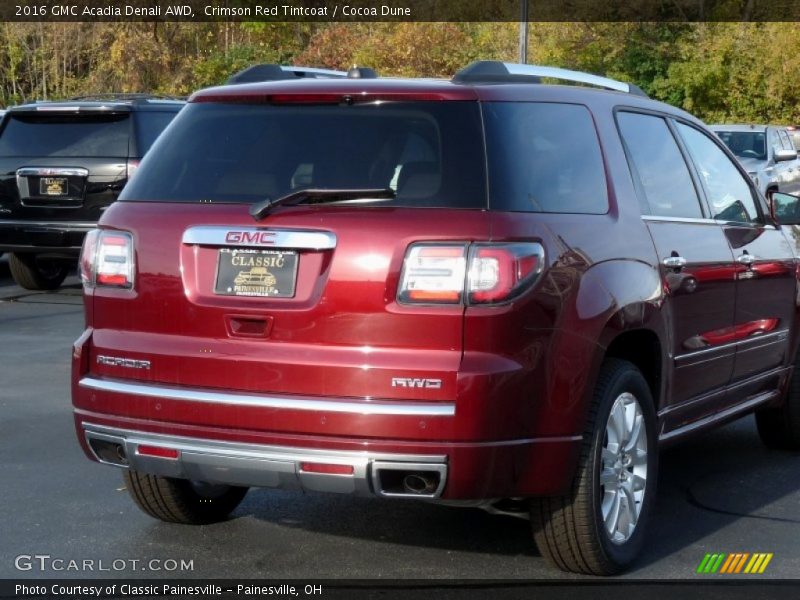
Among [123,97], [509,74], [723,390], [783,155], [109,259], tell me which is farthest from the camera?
[783,155]

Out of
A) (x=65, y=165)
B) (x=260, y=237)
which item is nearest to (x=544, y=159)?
(x=260, y=237)

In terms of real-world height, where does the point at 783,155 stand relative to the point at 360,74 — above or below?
below

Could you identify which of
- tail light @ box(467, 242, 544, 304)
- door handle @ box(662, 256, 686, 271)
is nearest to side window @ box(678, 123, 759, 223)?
door handle @ box(662, 256, 686, 271)

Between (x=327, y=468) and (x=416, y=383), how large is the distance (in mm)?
401

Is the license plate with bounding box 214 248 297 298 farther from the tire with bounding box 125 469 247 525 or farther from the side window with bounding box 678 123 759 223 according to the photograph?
the side window with bounding box 678 123 759 223

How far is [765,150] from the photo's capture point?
24.6 metres

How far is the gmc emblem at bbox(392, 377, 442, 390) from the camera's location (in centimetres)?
459

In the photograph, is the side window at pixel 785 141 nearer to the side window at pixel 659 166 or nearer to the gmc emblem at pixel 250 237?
the side window at pixel 659 166

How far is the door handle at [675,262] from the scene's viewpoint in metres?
5.68

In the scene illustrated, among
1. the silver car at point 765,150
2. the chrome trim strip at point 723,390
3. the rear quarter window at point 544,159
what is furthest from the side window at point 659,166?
the silver car at point 765,150

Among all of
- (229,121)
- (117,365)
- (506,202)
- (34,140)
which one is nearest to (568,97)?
(506,202)

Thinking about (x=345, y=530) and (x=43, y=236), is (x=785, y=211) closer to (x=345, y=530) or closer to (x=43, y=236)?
(x=345, y=530)

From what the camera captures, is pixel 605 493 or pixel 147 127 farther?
pixel 147 127

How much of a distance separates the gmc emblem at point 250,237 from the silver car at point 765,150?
65.9 feet
